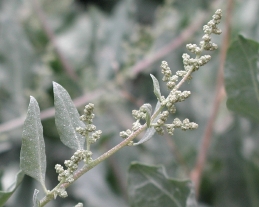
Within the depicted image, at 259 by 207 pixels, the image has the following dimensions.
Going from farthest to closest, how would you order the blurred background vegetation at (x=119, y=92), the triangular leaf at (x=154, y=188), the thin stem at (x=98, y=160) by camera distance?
the blurred background vegetation at (x=119, y=92)
the triangular leaf at (x=154, y=188)
the thin stem at (x=98, y=160)

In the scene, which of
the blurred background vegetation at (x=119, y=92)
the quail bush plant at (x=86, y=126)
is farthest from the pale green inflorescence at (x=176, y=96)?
the blurred background vegetation at (x=119, y=92)

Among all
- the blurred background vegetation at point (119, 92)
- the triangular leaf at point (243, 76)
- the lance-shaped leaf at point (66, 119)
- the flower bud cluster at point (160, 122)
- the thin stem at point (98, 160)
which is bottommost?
the thin stem at point (98, 160)

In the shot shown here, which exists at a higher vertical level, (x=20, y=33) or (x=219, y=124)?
(x=20, y=33)

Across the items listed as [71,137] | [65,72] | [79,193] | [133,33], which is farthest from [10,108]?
[71,137]

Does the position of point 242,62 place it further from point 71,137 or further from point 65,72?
point 65,72

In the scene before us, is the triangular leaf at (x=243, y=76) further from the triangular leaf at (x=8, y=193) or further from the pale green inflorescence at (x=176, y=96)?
the triangular leaf at (x=8, y=193)

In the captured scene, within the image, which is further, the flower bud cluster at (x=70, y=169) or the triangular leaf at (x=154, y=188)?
the triangular leaf at (x=154, y=188)

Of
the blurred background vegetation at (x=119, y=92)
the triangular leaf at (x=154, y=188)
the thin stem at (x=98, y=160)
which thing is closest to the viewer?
the thin stem at (x=98, y=160)
